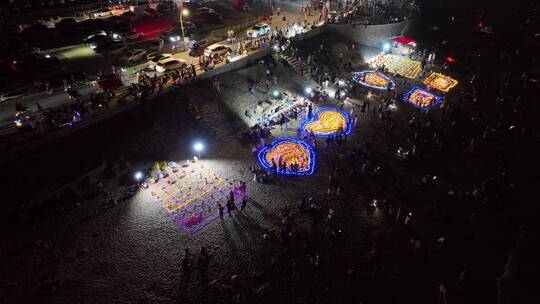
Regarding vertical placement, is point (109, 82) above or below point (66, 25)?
Answer: below

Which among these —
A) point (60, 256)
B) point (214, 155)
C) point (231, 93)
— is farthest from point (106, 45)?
point (60, 256)

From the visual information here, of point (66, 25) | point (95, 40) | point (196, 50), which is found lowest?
point (196, 50)

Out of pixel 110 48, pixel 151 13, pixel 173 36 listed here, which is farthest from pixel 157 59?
pixel 151 13

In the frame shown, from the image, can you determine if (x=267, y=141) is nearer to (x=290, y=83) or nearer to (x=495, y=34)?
(x=290, y=83)

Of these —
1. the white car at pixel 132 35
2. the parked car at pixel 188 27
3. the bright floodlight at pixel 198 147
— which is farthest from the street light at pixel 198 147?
the white car at pixel 132 35

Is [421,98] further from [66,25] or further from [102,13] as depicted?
[102,13]

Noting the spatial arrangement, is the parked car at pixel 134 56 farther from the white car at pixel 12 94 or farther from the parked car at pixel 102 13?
the parked car at pixel 102 13
